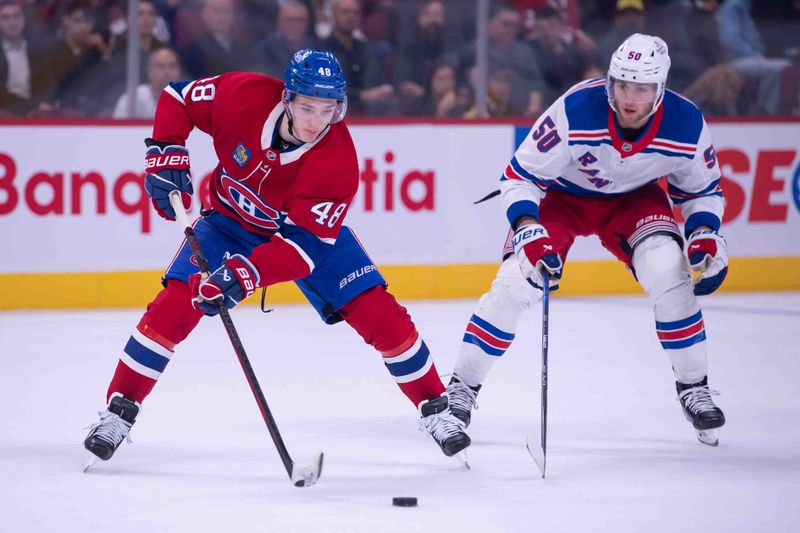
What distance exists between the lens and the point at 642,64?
11.9ft

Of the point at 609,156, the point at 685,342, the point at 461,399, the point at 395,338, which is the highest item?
the point at 609,156

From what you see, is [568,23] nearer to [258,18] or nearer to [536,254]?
[258,18]

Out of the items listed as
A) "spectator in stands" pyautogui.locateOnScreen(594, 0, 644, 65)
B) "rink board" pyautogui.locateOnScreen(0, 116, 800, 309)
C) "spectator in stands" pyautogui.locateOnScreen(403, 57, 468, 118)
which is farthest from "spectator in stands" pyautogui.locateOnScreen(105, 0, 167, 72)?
"spectator in stands" pyautogui.locateOnScreen(594, 0, 644, 65)

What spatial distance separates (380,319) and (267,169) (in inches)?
19.1

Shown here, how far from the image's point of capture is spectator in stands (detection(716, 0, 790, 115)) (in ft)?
23.4

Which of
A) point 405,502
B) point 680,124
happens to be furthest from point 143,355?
point 680,124

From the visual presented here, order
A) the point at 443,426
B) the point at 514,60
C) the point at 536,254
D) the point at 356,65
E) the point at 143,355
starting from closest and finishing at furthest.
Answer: the point at 143,355 < the point at 443,426 < the point at 536,254 < the point at 356,65 < the point at 514,60

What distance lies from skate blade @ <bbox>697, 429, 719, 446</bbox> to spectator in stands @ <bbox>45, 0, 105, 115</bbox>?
3.39 meters

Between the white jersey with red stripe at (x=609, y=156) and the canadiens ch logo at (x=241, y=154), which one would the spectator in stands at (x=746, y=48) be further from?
the canadiens ch logo at (x=241, y=154)

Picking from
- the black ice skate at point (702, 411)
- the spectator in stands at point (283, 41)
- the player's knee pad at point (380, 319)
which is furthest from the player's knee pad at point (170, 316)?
the spectator in stands at point (283, 41)

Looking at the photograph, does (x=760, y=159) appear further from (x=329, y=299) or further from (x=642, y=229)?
(x=329, y=299)

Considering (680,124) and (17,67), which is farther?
(17,67)

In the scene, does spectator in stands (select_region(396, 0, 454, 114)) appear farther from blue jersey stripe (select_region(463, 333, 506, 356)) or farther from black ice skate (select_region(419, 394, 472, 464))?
black ice skate (select_region(419, 394, 472, 464))


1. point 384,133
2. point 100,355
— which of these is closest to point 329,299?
point 100,355
